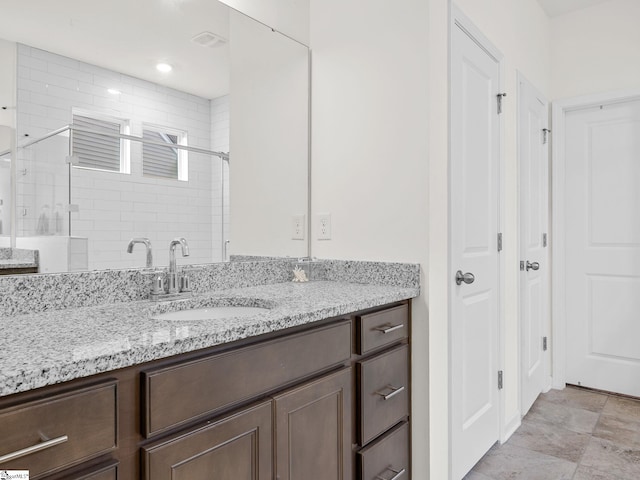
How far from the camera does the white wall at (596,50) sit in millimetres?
2799

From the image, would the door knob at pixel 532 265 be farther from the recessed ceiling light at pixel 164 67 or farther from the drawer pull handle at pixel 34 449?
the drawer pull handle at pixel 34 449

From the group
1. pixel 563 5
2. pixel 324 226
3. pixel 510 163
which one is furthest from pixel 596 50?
pixel 324 226

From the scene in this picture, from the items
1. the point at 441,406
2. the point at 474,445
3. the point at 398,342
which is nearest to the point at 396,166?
the point at 398,342

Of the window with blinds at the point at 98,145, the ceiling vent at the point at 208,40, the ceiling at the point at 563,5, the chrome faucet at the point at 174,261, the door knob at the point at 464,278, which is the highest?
the ceiling at the point at 563,5

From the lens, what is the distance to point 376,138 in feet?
5.76

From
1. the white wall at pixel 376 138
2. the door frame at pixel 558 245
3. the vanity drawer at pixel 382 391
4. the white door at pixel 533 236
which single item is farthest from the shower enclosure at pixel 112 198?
the door frame at pixel 558 245

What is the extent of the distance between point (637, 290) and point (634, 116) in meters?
1.12

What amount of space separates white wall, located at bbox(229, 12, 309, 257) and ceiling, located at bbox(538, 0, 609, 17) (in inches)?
76.4

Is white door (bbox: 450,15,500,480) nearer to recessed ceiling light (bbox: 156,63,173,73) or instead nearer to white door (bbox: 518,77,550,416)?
white door (bbox: 518,77,550,416)

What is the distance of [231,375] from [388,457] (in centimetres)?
82

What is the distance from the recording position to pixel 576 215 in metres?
3.03

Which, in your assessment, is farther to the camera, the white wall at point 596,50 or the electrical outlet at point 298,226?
the white wall at point 596,50

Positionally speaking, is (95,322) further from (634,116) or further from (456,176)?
(634,116)

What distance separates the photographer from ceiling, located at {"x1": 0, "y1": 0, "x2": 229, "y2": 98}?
48.0 inches
